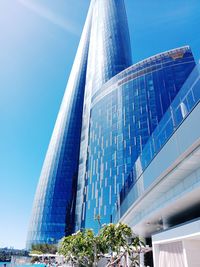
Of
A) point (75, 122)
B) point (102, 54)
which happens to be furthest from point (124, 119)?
point (102, 54)

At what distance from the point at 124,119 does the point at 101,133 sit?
32.7ft

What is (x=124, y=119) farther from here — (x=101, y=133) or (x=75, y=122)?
(x=75, y=122)

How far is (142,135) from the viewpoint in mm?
76875

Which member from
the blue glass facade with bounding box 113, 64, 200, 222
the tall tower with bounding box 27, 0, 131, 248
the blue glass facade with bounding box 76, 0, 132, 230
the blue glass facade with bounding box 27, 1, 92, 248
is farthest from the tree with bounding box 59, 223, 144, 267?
the blue glass facade with bounding box 27, 1, 92, 248

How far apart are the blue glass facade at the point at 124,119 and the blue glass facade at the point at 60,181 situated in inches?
491

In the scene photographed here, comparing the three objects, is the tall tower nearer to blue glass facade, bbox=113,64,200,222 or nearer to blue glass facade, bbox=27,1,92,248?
blue glass facade, bbox=27,1,92,248

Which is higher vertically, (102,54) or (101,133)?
(102,54)

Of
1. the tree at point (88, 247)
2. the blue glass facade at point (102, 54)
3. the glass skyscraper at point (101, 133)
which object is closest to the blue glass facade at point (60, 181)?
the glass skyscraper at point (101, 133)

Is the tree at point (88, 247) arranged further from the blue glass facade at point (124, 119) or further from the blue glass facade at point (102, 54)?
the blue glass facade at point (102, 54)

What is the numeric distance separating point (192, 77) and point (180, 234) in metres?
9.15

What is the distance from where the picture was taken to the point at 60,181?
95625 mm

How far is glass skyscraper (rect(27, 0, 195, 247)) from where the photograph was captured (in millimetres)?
76438

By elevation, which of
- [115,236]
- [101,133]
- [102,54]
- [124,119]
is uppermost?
[102,54]

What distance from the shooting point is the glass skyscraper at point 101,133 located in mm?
76438
